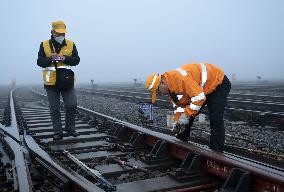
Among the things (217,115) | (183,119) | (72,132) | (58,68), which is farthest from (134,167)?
(58,68)

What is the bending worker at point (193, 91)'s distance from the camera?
4.79 meters

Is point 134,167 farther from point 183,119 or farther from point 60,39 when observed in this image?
point 60,39

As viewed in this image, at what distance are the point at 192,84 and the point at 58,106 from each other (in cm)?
301

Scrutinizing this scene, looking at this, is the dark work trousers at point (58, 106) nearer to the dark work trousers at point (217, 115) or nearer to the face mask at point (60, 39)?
the face mask at point (60, 39)

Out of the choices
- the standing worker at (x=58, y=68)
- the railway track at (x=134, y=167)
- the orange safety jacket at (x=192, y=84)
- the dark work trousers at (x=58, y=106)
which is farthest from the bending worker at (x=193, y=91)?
the dark work trousers at (x=58, y=106)

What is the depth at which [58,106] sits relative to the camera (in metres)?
6.81

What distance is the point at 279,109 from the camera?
10859mm

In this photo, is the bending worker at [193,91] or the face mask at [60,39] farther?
the face mask at [60,39]

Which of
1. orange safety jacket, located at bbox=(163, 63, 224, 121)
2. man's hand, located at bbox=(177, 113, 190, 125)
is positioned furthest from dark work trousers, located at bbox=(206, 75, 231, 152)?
man's hand, located at bbox=(177, 113, 190, 125)

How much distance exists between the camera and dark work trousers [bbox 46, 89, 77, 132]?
6.71m

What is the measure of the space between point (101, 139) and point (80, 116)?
3546mm

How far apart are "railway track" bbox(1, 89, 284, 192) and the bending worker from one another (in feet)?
1.50

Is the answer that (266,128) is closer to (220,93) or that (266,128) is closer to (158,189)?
(220,93)

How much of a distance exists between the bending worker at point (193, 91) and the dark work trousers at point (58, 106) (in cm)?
224
